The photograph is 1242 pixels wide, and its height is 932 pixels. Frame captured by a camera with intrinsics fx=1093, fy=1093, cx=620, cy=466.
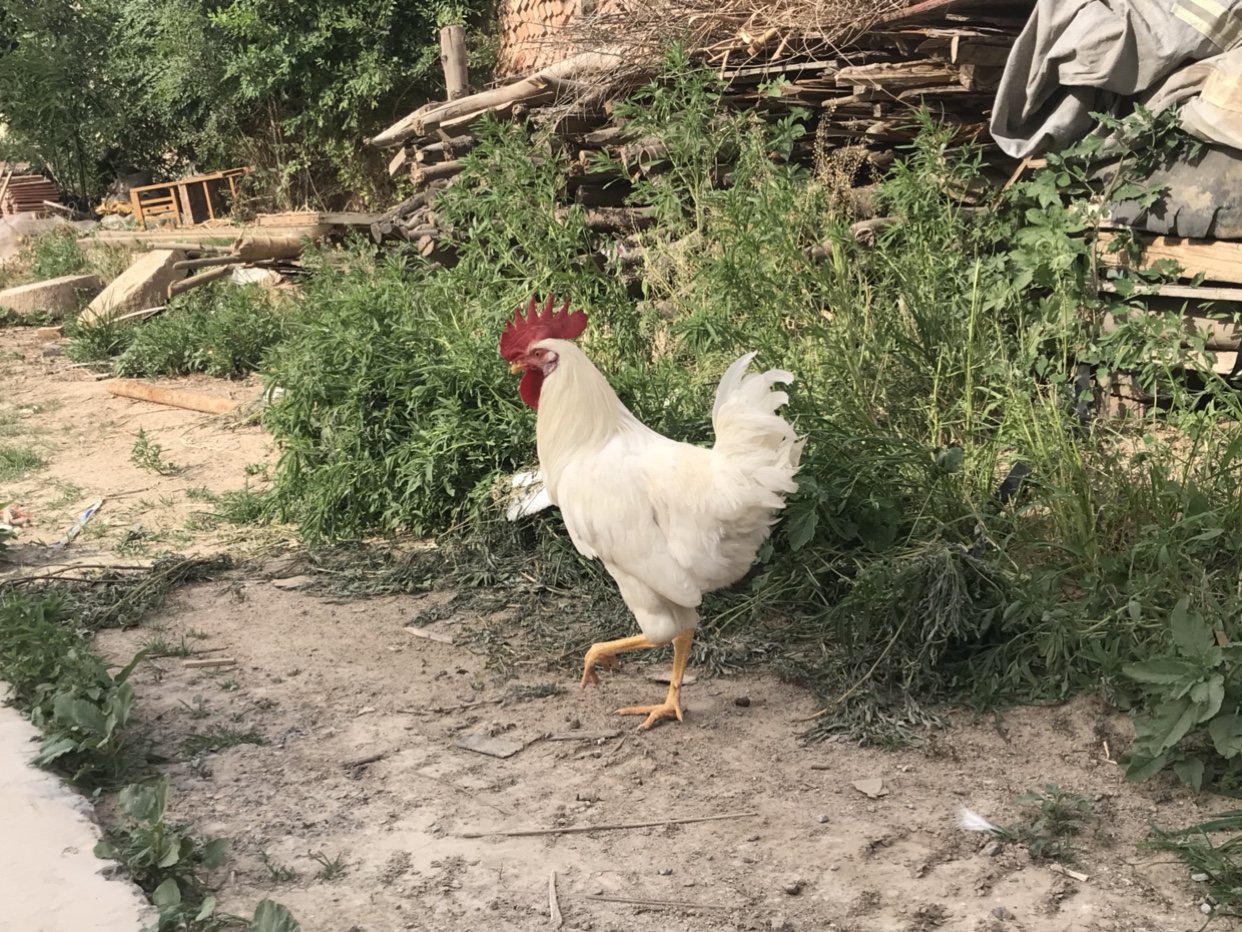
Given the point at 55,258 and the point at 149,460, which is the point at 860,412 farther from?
the point at 55,258

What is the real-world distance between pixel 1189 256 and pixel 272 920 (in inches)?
208

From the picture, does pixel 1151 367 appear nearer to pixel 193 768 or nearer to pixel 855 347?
pixel 855 347

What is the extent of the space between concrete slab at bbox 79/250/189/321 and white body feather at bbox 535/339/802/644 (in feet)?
31.4

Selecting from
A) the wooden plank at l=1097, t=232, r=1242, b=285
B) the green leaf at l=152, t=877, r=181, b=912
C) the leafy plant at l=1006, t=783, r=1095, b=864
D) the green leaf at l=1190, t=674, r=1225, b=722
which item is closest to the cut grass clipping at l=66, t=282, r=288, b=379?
the wooden plank at l=1097, t=232, r=1242, b=285

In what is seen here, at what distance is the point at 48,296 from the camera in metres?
13.1

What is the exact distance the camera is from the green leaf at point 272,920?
2.55 m

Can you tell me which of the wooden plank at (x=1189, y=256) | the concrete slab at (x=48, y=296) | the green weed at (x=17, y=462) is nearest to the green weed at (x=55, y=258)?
the concrete slab at (x=48, y=296)

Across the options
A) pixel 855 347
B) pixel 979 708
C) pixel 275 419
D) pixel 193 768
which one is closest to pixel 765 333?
pixel 855 347

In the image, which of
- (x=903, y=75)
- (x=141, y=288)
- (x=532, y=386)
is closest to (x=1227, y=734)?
(x=532, y=386)

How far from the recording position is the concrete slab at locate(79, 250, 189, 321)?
12.2 meters

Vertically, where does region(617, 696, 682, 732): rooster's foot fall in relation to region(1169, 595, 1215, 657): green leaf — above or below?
below

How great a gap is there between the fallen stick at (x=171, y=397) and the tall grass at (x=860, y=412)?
69.9 inches

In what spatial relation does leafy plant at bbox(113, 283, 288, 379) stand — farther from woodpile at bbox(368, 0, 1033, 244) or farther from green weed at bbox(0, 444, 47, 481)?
green weed at bbox(0, 444, 47, 481)

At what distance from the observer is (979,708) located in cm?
389
